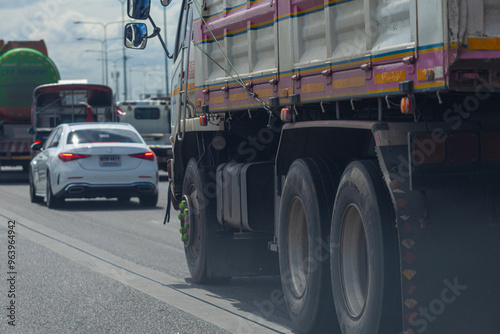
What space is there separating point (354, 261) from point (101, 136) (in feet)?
43.2

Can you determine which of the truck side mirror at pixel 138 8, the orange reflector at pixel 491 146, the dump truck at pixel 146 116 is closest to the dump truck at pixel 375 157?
the orange reflector at pixel 491 146

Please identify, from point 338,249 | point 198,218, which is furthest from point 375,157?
point 198,218

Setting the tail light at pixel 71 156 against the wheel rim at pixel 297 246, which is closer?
the wheel rim at pixel 297 246

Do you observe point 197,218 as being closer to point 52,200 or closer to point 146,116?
point 52,200

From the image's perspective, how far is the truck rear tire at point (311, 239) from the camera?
628cm

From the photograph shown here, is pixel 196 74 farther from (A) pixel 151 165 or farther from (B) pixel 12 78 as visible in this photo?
(B) pixel 12 78

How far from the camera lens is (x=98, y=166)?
17.9 meters

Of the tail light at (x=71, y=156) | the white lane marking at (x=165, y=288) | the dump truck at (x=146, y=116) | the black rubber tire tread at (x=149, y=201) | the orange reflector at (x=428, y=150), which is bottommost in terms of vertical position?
the white lane marking at (x=165, y=288)

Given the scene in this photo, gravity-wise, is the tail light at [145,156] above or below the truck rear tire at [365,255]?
above

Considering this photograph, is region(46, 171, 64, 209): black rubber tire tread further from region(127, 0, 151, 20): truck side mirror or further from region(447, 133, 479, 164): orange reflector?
region(447, 133, 479, 164): orange reflector

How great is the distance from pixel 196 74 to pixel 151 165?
936cm

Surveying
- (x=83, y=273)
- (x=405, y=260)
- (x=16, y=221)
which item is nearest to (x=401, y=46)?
(x=405, y=260)

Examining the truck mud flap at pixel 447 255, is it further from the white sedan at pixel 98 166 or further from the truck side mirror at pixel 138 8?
the white sedan at pixel 98 166

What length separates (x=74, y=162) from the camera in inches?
703
